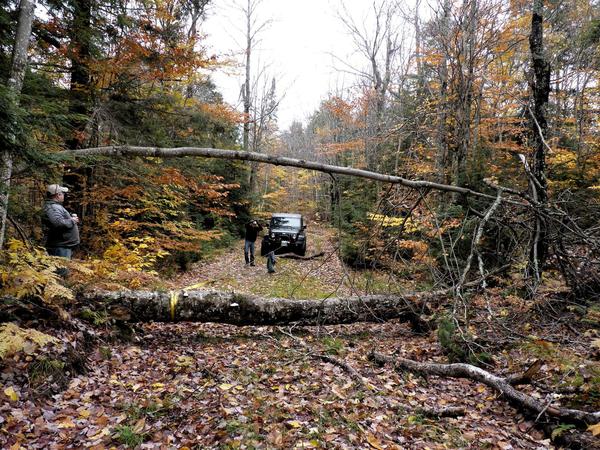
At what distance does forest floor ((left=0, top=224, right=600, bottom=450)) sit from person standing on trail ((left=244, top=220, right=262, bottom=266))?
742 centimetres

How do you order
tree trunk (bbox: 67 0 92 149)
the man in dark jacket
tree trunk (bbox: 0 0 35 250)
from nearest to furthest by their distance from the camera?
tree trunk (bbox: 0 0 35 250)
the man in dark jacket
tree trunk (bbox: 67 0 92 149)

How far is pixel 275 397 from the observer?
3717mm

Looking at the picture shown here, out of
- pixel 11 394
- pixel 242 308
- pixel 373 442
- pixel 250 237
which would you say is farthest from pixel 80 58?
pixel 373 442

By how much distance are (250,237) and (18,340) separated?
1044cm

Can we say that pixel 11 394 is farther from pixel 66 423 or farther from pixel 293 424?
pixel 293 424

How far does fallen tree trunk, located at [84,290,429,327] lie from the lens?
5.17m

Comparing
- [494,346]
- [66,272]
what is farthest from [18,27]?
[494,346]

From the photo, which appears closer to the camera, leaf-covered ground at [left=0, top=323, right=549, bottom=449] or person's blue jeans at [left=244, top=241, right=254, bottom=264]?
leaf-covered ground at [left=0, top=323, right=549, bottom=449]

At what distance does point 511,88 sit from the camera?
1614 cm

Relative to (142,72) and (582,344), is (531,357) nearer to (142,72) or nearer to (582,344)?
(582,344)

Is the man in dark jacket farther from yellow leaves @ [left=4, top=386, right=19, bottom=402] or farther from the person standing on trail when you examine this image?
the person standing on trail

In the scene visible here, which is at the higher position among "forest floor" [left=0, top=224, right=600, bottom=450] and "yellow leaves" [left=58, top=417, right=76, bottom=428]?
"yellow leaves" [left=58, top=417, right=76, bottom=428]

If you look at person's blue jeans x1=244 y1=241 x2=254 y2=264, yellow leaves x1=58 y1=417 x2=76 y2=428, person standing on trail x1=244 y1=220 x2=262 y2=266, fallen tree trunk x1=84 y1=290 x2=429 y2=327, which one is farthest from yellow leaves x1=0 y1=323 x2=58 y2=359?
person's blue jeans x1=244 y1=241 x2=254 y2=264

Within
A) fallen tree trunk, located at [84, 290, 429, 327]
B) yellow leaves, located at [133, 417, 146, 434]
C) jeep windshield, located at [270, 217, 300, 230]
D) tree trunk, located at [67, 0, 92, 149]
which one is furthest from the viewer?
jeep windshield, located at [270, 217, 300, 230]
